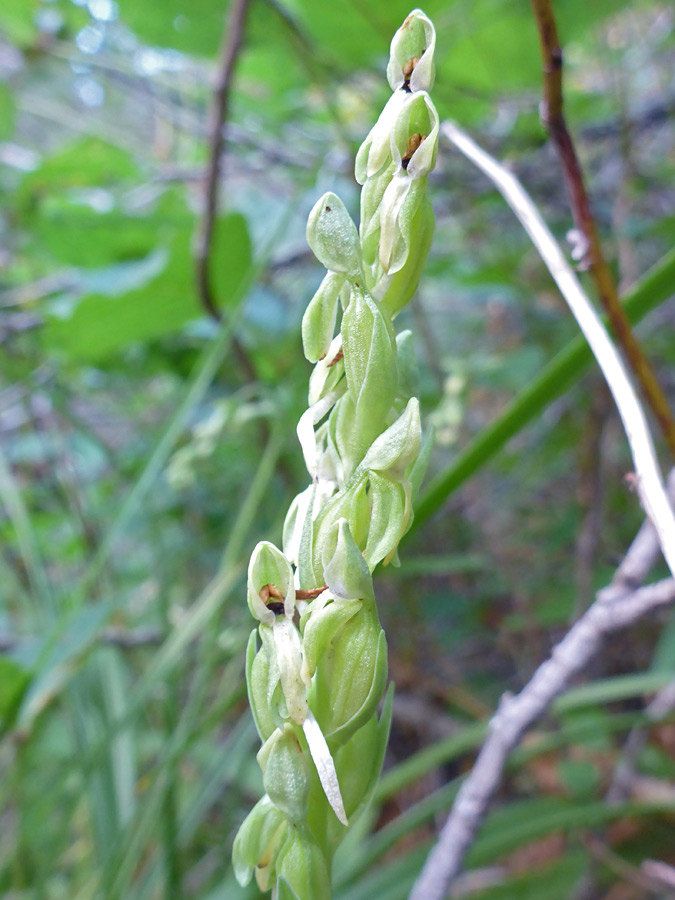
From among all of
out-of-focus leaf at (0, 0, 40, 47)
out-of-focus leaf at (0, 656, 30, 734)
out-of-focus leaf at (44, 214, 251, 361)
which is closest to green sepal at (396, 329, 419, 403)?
out-of-focus leaf at (0, 656, 30, 734)

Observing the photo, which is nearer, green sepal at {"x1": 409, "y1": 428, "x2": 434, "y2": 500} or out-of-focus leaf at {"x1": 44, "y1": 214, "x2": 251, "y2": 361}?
green sepal at {"x1": 409, "y1": 428, "x2": 434, "y2": 500}

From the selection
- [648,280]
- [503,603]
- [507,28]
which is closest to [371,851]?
[648,280]

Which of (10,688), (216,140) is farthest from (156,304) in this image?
(10,688)

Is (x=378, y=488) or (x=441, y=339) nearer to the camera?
(x=378, y=488)

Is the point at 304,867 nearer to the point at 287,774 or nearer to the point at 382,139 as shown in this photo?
the point at 287,774

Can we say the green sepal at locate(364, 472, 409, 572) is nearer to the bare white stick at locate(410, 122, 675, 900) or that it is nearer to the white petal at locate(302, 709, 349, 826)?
the white petal at locate(302, 709, 349, 826)

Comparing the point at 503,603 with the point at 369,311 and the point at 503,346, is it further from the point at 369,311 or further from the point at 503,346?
the point at 369,311

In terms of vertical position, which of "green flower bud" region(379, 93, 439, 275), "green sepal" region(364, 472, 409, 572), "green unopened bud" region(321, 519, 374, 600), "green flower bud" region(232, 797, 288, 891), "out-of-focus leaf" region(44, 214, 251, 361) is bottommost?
"green flower bud" region(232, 797, 288, 891)
